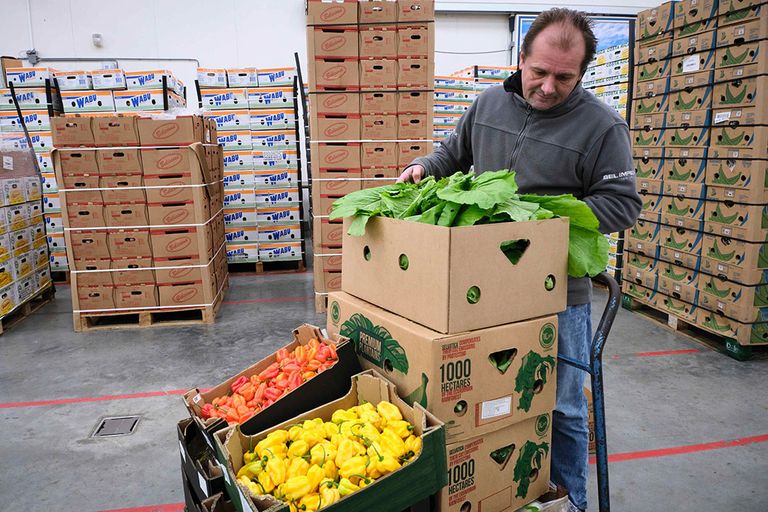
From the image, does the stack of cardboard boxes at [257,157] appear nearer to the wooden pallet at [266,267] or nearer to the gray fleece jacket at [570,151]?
the wooden pallet at [266,267]

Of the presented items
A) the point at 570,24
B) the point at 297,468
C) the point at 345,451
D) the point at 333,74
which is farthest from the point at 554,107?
the point at 333,74

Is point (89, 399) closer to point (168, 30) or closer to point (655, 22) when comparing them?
point (655, 22)

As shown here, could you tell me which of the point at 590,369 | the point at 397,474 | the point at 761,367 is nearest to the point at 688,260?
the point at 761,367

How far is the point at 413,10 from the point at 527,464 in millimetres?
4849

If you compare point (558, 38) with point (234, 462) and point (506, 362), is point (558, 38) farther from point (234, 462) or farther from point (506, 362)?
point (234, 462)

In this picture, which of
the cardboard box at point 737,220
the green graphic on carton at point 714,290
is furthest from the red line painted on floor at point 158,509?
the cardboard box at point 737,220

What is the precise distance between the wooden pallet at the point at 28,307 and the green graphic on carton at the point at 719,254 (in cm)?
683

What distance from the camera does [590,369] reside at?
174 cm

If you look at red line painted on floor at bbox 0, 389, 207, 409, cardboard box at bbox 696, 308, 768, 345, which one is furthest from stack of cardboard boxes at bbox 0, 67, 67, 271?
cardboard box at bbox 696, 308, 768, 345

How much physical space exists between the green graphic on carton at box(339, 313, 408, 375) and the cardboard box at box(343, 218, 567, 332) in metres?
0.09

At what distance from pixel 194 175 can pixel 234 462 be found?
14.1 ft

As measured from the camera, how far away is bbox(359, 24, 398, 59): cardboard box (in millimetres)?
5402

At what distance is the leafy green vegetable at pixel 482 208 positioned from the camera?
1583 millimetres

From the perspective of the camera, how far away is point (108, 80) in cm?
713
